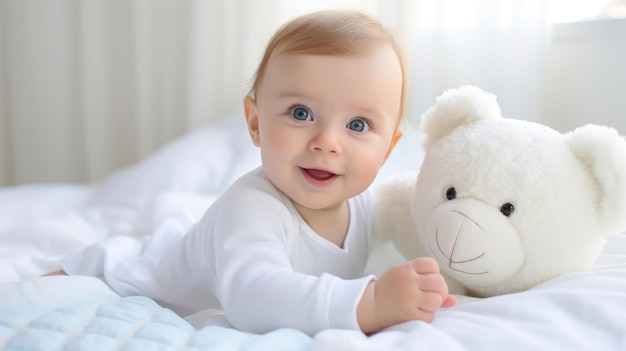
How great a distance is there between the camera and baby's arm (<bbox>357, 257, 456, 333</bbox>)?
74 cm

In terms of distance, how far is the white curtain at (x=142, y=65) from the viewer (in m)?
1.92

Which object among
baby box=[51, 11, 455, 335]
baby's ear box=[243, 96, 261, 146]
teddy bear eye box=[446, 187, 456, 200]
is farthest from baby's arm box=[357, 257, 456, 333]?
baby's ear box=[243, 96, 261, 146]

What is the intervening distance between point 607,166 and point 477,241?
189 millimetres

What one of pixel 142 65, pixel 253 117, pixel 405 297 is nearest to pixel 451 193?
pixel 405 297

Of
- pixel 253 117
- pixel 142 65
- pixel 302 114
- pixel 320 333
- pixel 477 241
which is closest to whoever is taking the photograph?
pixel 320 333

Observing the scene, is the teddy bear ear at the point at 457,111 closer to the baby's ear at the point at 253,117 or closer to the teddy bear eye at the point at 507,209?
the teddy bear eye at the point at 507,209

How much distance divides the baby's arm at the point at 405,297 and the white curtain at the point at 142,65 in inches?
47.5

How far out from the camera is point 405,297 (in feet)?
2.44

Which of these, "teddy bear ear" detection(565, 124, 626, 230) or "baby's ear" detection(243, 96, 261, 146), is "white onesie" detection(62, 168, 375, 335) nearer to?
"baby's ear" detection(243, 96, 261, 146)

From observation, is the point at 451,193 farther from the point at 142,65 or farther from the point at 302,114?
the point at 142,65

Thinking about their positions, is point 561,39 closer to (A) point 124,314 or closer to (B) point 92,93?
(A) point 124,314

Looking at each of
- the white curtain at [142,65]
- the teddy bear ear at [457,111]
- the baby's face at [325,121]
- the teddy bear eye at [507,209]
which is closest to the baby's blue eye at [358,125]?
the baby's face at [325,121]

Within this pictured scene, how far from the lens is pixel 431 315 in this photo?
755mm

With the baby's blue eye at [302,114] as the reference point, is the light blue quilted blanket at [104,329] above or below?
below
